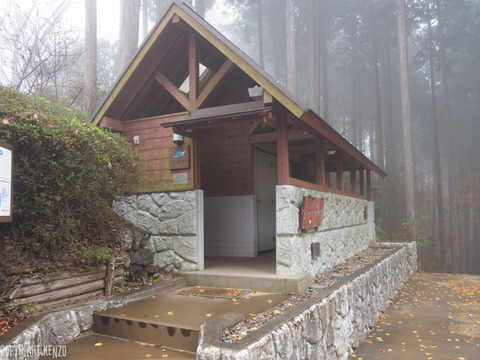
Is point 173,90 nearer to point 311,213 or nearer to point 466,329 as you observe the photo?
point 311,213

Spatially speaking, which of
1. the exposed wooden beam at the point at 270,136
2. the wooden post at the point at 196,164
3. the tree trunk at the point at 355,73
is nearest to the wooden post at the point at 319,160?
the exposed wooden beam at the point at 270,136

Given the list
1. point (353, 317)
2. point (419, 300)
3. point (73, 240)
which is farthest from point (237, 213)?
point (419, 300)

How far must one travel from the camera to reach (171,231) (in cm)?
656

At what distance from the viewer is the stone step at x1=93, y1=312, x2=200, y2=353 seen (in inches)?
145

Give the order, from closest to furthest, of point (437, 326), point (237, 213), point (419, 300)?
point (437, 326) → point (237, 213) → point (419, 300)

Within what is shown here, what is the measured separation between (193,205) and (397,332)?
437 centimetres

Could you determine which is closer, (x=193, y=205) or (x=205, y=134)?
(x=193, y=205)

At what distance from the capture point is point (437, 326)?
6.94 metres

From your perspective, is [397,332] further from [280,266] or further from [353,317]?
[280,266]

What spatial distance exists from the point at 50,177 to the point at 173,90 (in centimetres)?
321

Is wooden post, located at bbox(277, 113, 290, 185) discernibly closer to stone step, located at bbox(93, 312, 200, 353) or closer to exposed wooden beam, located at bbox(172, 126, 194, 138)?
exposed wooden beam, located at bbox(172, 126, 194, 138)

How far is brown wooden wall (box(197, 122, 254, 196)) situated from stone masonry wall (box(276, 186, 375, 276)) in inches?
75.2

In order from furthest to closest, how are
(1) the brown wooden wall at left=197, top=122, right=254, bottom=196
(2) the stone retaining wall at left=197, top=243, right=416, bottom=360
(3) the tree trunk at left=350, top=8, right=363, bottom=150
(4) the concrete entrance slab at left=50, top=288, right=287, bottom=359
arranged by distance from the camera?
1. (3) the tree trunk at left=350, top=8, right=363, bottom=150
2. (1) the brown wooden wall at left=197, top=122, right=254, bottom=196
3. (4) the concrete entrance slab at left=50, top=288, right=287, bottom=359
4. (2) the stone retaining wall at left=197, top=243, right=416, bottom=360

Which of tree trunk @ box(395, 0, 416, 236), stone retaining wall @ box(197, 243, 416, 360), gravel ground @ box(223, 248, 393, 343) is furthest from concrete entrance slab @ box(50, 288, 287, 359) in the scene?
tree trunk @ box(395, 0, 416, 236)
